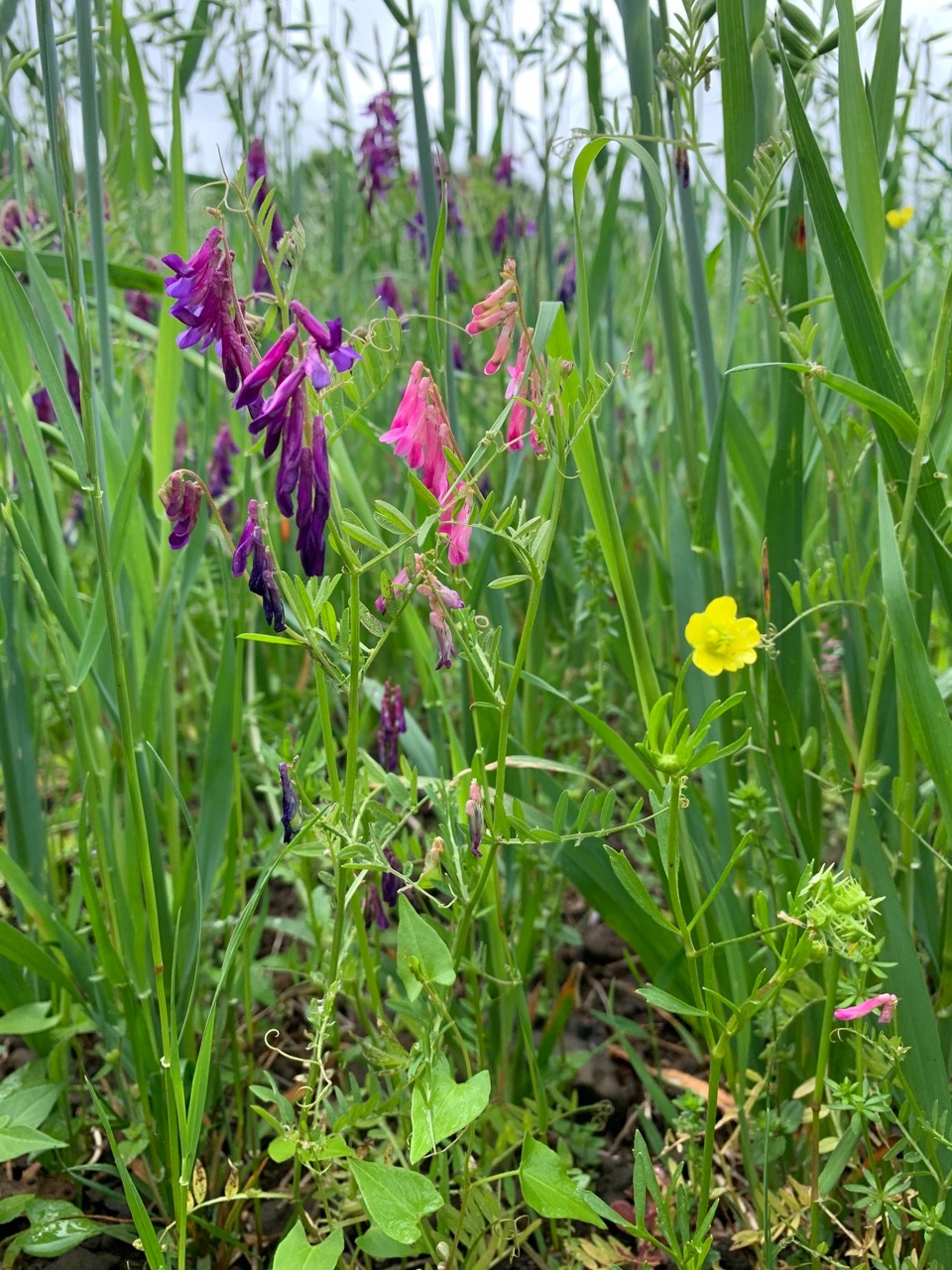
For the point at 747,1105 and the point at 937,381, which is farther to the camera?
the point at 747,1105

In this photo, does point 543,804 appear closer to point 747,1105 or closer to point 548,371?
point 747,1105

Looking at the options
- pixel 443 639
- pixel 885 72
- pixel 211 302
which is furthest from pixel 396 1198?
pixel 885 72

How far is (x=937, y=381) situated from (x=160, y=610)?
730 mm

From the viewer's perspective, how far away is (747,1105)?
3.46ft

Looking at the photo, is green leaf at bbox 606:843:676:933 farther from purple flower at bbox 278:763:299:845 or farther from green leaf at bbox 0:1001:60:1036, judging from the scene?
green leaf at bbox 0:1001:60:1036

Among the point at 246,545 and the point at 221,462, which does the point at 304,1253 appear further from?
the point at 221,462

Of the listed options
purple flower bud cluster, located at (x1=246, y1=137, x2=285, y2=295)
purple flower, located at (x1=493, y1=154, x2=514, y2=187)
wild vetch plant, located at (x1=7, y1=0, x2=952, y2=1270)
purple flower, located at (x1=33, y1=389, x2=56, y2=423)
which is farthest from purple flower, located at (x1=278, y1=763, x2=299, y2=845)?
purple flower, located at (x1=493, y1=154, x2=514, y2=187)

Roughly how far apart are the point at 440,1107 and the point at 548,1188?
99mm

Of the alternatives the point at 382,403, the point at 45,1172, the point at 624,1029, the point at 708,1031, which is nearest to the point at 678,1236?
the point at 708,1031

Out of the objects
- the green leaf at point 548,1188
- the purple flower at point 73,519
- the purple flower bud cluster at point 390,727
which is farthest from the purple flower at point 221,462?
the green leaf at point 548,1188

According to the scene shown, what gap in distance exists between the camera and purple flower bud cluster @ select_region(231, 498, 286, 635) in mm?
722

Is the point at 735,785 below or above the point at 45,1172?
above

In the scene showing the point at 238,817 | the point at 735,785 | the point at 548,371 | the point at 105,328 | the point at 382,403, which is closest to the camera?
the point at 548,371

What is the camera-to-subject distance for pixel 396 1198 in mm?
735
